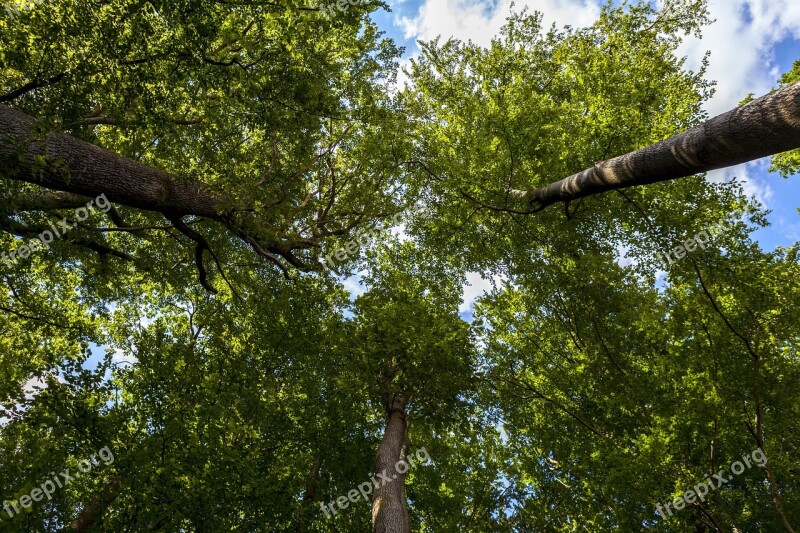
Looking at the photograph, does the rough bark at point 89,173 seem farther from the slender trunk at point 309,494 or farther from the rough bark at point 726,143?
the slender trunk at point 309,494

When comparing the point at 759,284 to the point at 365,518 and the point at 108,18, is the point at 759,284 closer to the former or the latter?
the point at 365,518

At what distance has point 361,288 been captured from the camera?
47.0 feet

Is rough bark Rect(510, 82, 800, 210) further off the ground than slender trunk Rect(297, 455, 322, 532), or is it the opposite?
rough bark Rect(510, 82, 800, 210)

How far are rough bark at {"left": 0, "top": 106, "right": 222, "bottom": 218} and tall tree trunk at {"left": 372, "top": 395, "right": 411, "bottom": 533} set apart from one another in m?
6.57

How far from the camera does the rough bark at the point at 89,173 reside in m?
4.82

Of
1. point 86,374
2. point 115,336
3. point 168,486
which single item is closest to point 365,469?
point 168,486

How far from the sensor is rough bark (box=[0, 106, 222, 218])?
482 centimetres

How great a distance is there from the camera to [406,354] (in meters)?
10.1

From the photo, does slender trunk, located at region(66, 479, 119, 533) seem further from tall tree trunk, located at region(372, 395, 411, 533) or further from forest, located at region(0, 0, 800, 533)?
tall tree trunk, located at region(372, 395, 411, 533)

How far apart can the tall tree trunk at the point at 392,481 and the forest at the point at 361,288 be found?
0.18 feet

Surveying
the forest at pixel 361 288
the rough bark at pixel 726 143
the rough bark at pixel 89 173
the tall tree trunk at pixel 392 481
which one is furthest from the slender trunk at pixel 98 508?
the rough bark at pixel 726 143

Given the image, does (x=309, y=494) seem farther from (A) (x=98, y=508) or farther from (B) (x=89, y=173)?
(B) (x=89, y=173)

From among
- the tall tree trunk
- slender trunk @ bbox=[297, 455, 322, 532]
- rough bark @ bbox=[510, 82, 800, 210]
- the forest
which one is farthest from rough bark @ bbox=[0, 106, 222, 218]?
slender trunk @ bbox=[297, 455, 322, 532]

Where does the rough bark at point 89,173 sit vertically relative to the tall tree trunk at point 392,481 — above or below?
above
